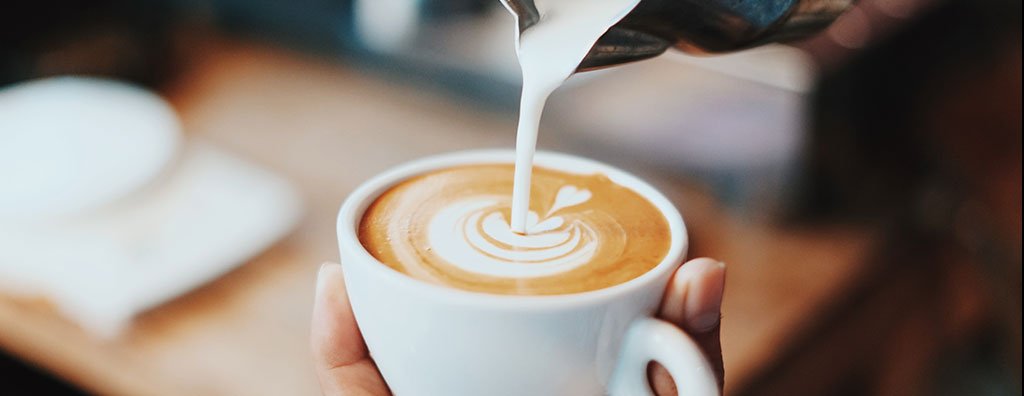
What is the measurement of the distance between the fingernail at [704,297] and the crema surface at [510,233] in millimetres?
34

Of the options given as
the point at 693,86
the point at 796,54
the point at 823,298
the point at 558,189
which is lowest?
the point at 823,298

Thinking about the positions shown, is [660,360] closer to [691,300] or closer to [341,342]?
[691,300]

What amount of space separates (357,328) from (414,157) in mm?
869

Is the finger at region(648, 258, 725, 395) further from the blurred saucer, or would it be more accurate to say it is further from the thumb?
the blurred saucer

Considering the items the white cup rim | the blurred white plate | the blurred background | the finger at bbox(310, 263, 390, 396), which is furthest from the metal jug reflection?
the blurred white plate

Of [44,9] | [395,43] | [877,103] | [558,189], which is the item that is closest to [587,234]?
[558,189]

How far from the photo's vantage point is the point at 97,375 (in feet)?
3.62

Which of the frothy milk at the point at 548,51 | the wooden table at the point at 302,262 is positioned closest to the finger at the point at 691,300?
the frothy milk at the point at 548,51

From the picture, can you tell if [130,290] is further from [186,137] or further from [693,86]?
[693,86]

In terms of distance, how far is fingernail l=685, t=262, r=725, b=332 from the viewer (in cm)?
58

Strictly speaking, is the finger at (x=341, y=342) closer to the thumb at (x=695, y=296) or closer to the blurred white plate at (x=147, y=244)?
the thumb at (x=695, y=296)

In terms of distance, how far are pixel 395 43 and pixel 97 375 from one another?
75 centimetres

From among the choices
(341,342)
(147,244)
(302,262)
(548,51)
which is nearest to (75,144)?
(147,244)

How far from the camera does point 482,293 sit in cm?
55
